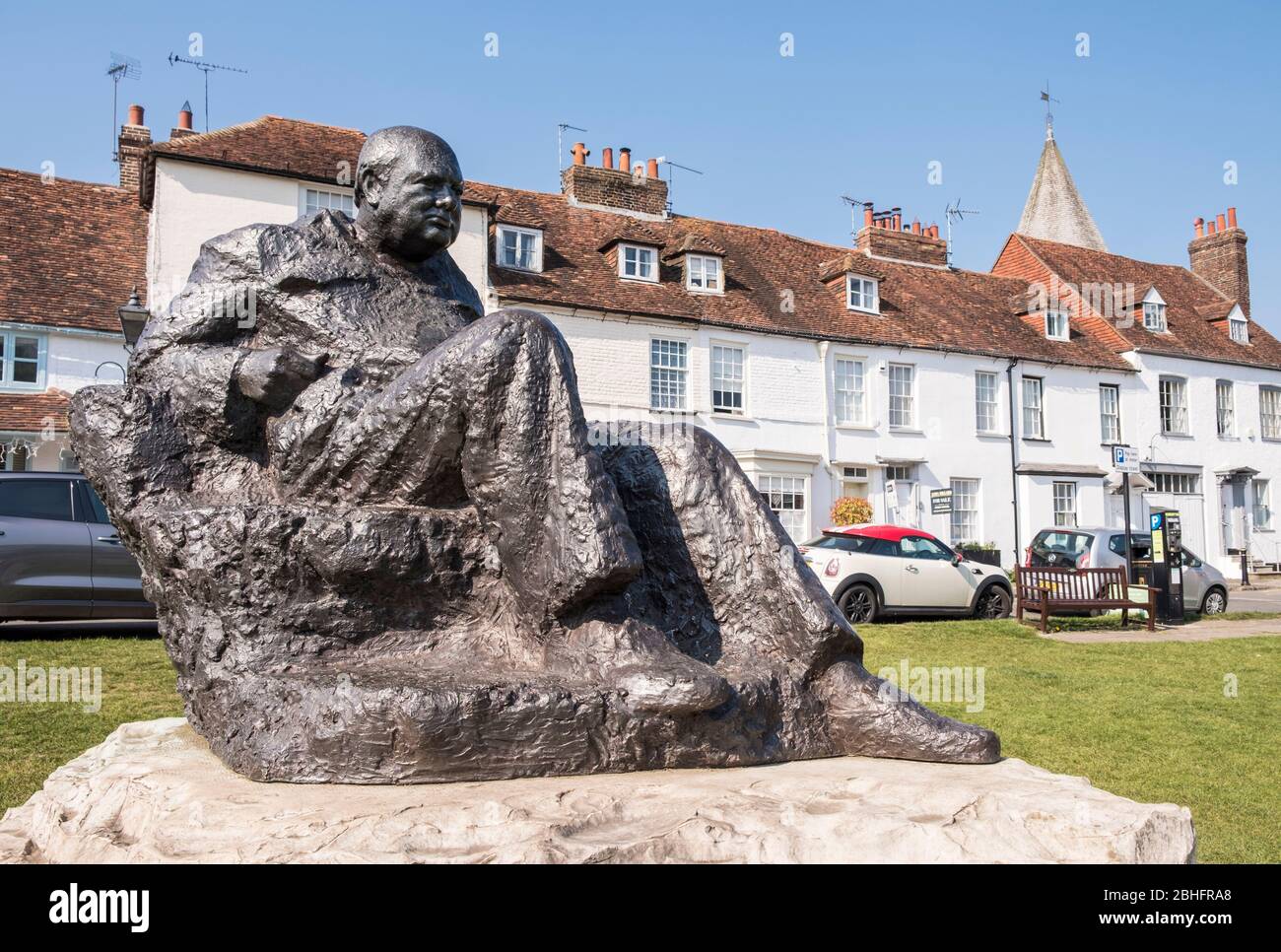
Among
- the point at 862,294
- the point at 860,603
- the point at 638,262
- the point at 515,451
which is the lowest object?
the point at 860,603

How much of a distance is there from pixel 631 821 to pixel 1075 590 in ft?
47.8

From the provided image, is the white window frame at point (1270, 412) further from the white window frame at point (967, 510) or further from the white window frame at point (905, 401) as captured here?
the white window frame at point (905, 401)

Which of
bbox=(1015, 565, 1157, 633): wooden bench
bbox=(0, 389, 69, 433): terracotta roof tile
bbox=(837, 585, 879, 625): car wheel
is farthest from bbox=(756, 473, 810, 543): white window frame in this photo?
bbox=(0, 389, 69, 433): terracotta roof tile

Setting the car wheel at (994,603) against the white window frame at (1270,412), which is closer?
the car wheel at (994,603)

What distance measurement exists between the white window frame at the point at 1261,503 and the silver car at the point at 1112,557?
14.6 m

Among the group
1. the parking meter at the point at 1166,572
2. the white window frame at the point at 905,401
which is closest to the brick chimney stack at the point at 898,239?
the white window frame at the point at 905,401

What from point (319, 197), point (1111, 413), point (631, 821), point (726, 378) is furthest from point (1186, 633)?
point (319, 197)

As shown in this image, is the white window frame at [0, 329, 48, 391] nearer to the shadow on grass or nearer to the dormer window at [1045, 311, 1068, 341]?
the shadow on grass

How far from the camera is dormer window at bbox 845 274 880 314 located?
1061 inches

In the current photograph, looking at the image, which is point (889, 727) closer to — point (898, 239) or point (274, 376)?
point (274, 376)

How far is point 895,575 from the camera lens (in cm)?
1552

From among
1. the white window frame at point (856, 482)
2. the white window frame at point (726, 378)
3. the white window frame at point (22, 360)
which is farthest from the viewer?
the white window frame at point (856, 482)

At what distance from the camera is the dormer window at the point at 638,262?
79.0 feet
